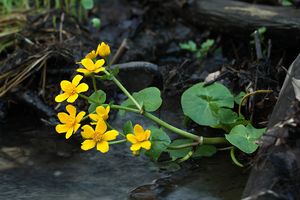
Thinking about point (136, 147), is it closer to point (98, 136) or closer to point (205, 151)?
point (98, 136)

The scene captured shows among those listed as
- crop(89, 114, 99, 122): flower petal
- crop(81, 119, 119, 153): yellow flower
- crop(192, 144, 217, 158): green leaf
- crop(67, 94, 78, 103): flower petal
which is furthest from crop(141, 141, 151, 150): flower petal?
crop(192, 144, 217, 158): green leaf

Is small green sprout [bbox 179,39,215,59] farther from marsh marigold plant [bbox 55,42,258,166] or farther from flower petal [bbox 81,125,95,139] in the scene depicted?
flower petal [bbox 81,125,95,139]

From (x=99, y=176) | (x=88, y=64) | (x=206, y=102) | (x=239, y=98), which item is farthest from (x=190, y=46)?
(x=88, y=64)

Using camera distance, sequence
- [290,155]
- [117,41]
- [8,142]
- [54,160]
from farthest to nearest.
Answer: [117,41] < [8,142] < [54,160] < [290,155]

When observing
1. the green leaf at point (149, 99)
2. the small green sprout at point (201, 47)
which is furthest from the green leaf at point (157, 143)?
the small green sprout at point (201, 47)

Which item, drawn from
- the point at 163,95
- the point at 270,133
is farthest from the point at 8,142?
the point at 270,133

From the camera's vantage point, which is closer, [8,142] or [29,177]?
[29,177]

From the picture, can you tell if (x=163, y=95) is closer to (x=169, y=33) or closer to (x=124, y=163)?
(x=124, y=163)
